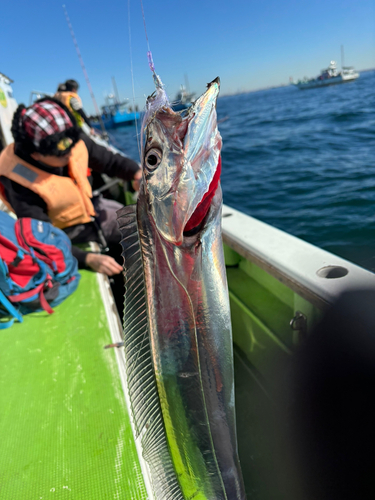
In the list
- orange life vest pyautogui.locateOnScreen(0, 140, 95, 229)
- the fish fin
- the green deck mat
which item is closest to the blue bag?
the green deck mat

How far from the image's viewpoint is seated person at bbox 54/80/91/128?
6711mm

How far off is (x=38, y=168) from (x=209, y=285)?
2408 millimetres

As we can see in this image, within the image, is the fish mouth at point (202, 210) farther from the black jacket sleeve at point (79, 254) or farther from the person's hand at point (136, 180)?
the person's hand at point (136, 180)

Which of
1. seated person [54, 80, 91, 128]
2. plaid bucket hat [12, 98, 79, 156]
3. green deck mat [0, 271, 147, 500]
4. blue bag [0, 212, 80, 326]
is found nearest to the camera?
green deck mat [0, 271, 147, 500]

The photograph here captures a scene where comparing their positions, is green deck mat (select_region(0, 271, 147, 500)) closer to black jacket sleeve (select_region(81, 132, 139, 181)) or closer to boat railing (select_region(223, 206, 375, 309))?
boat railing (select_region(223, 206, 375, 309))

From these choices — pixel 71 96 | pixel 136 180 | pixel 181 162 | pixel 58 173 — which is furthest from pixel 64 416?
pixel 71 96

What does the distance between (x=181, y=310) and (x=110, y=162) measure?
2.80 m

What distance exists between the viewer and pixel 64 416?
163 centimetres

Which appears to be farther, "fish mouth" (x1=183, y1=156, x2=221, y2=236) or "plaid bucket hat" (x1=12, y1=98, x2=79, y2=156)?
"plaid bucket hat" (x1=12, y1=98, x2=79, y2=156)

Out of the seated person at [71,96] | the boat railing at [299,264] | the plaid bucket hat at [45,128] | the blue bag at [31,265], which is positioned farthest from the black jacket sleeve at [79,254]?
the seated person at [71,96]

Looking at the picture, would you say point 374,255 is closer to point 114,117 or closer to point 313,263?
point 313,263

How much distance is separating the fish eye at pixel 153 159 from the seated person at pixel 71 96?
622cm

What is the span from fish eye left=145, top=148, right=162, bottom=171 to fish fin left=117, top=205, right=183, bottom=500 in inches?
6.8

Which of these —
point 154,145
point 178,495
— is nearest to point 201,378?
point 178,495
